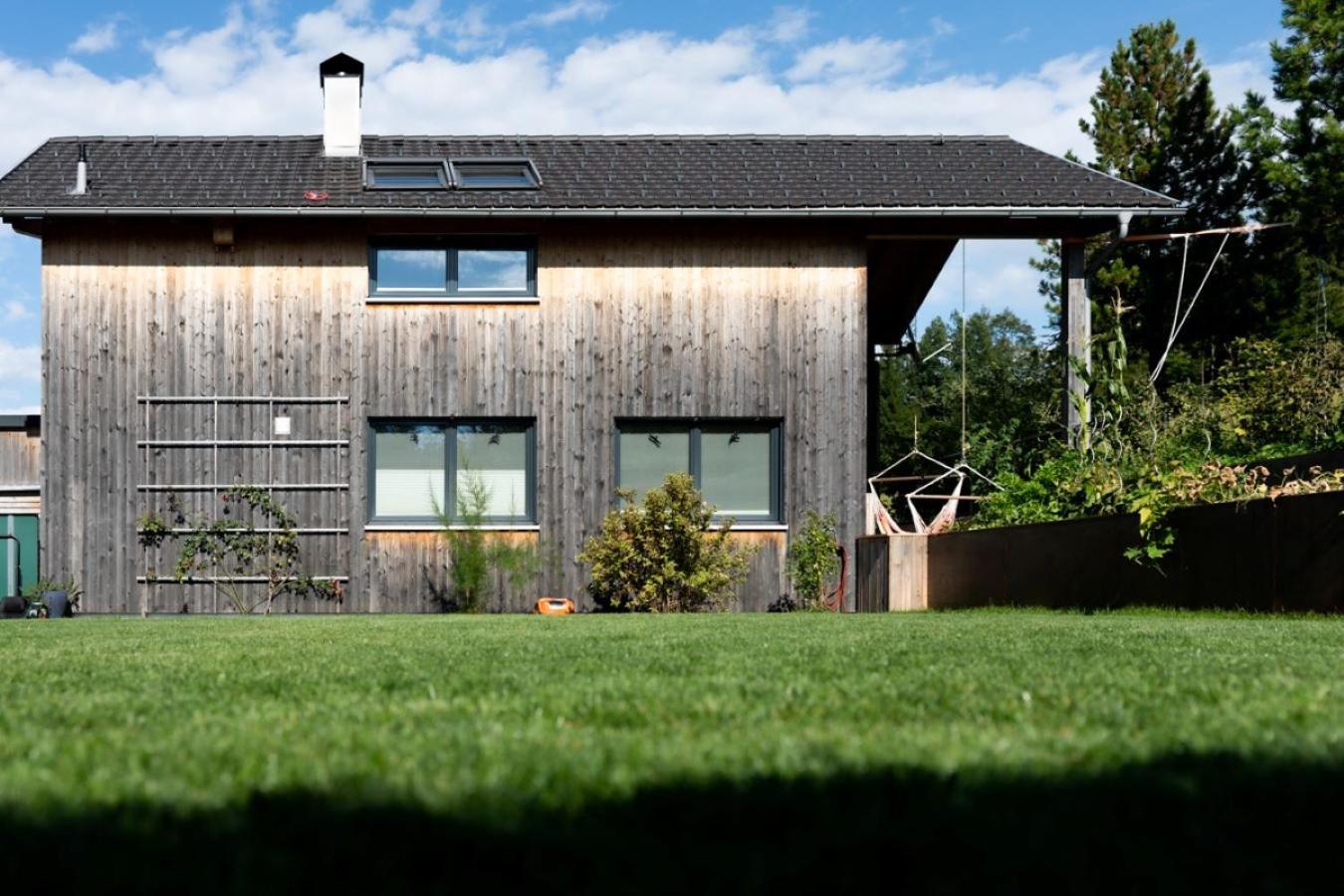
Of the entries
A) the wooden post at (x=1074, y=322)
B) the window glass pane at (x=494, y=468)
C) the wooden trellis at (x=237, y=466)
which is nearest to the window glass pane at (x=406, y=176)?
the wooden trellis at (x=237, y=466)

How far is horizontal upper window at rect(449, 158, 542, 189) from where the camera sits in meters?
15.4

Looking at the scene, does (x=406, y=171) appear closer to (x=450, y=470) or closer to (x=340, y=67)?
(x=340, y=67)

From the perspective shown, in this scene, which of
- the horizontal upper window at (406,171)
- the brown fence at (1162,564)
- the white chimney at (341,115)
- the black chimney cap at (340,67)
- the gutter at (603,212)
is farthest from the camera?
the white chimney at (341,115)

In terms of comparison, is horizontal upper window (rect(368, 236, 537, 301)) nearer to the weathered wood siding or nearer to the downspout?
the weathered wood siding

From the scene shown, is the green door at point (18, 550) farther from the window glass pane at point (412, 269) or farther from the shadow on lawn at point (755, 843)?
the shadow on lawn at point (755, 843)

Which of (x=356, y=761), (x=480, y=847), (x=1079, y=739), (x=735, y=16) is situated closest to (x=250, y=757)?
(x=356, y=761)

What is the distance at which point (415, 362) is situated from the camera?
14.9 metres

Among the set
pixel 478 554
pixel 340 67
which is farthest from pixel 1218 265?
pixel 478 554

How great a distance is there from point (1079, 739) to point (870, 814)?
2.57 feet

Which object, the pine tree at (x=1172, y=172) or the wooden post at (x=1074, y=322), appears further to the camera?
the pine tree at (x=1172, y=172)

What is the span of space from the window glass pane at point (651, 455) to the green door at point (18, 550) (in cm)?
682

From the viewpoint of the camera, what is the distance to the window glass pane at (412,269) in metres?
15.1

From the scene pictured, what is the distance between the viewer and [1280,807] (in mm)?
1914

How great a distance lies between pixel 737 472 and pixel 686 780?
518 inches
